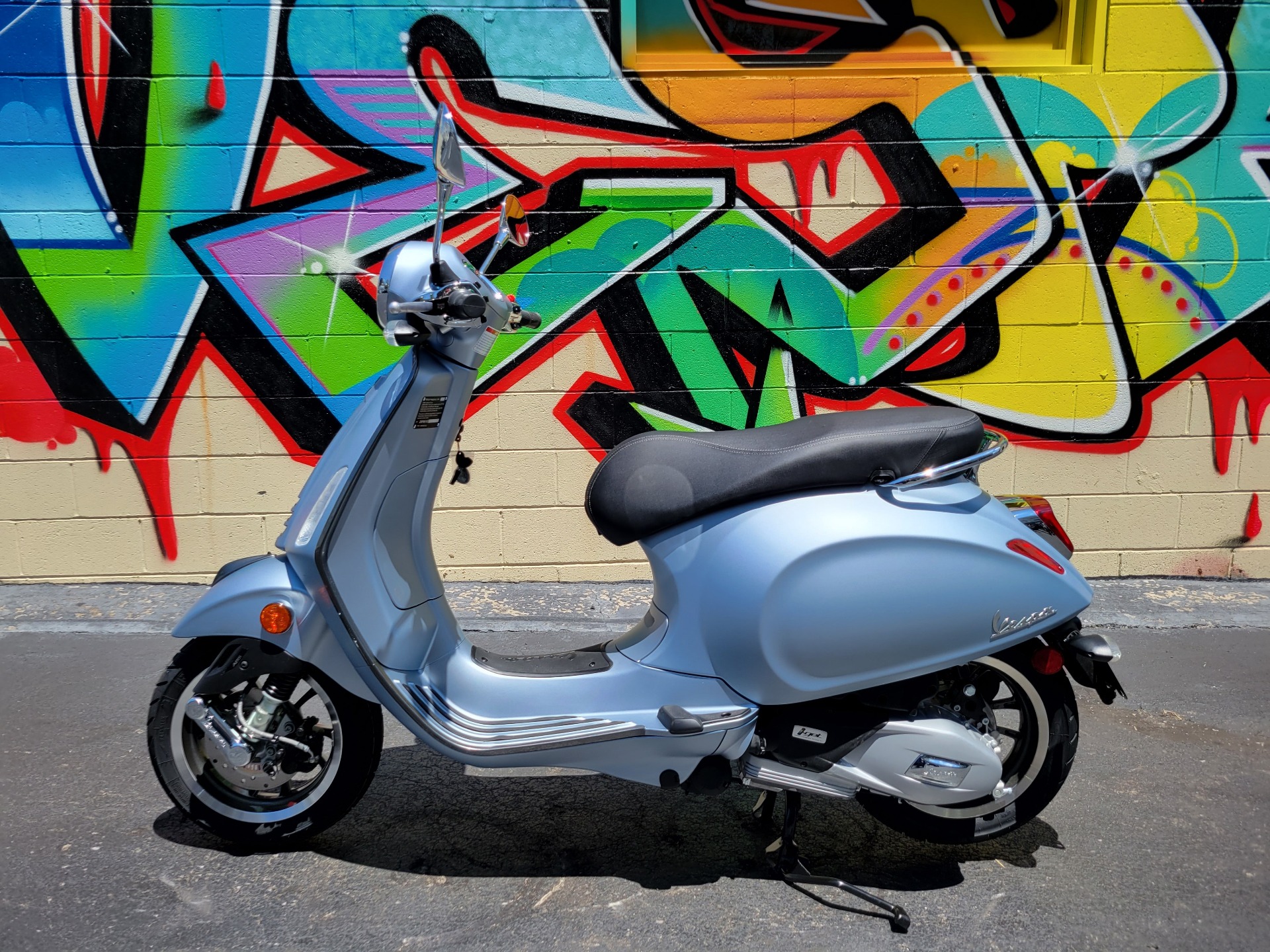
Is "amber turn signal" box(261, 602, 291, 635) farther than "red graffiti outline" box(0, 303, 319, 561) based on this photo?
No

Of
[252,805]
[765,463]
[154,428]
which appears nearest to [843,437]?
[765,463]

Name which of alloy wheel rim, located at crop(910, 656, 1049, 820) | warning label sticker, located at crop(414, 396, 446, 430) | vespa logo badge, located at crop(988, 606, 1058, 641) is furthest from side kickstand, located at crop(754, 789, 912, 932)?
warning label sticker, located at crop(414, 396, 446, 430)

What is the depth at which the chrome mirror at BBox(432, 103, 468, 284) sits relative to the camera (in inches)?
80.4

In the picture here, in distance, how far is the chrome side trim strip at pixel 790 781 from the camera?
83.4 inches

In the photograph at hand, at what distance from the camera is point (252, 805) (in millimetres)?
2295

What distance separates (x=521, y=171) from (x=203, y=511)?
6.78ft

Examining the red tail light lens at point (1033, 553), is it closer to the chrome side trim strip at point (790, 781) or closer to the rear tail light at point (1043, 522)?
the rear tail light at point (1043, 522)

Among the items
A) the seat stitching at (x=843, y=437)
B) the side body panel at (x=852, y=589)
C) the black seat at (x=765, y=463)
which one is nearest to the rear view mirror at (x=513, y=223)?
the black seat at (x=765, y=463)

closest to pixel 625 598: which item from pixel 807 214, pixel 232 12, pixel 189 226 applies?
pixel 807 214

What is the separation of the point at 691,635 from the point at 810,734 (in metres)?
0.35

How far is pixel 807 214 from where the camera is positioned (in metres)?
4.07

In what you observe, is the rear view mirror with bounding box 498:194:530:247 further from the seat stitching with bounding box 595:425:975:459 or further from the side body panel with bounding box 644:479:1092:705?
the side body panel with bounding box 644:479:1092:705

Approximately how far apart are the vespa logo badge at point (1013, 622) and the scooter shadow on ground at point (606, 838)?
63 cm

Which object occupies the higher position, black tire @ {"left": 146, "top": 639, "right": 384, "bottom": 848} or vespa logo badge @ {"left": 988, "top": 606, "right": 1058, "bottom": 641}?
vespa logo badge @ {"left": 988, "top": 606, "right": 1058, "bottom": 641}
